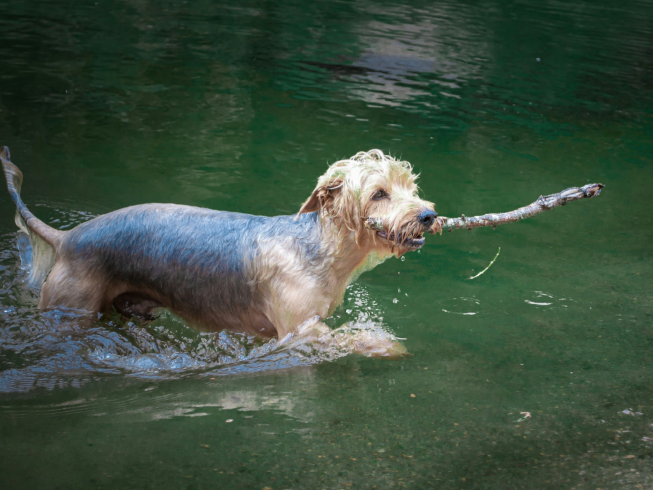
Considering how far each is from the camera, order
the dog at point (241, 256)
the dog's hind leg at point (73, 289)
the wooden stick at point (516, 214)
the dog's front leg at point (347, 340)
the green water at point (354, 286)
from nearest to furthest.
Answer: the green water at point (354, 286) → the wooden stick at point (516, 214) → the dog at point (241, 256) → the dog's front leg at point (347, 340) → the dog's hind leg at point (73, 289)

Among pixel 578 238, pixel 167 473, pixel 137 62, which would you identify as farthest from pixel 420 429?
pixel 137 62

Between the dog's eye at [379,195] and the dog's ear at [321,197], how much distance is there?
0.27m

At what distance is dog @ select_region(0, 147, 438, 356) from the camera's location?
14.9 ft

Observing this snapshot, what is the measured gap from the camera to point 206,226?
5.04m

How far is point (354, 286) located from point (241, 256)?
1.67 metres

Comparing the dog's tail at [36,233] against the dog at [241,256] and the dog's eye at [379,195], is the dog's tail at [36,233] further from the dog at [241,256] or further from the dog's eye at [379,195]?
the dog's eye at [379,195]

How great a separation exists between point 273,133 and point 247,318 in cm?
578

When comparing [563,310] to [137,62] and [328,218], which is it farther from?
[137,62]

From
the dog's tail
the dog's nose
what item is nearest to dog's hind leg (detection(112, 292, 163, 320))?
the dog's tail

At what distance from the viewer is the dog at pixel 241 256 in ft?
14.9

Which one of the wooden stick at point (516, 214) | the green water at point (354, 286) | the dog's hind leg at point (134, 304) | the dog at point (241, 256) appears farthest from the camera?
the dog's hind leg at point (134, 304)

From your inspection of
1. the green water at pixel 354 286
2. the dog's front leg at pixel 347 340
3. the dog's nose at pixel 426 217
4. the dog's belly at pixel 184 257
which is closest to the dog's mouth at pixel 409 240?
the dog's nose at pixel 426 217

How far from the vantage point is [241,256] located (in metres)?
4.91

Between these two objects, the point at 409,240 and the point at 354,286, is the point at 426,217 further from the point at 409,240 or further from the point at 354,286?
the point at 354,286
